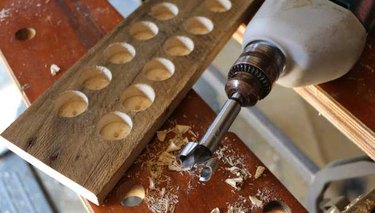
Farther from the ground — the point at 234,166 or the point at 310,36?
the point at 310,36

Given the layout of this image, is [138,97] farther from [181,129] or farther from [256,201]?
[256,201]

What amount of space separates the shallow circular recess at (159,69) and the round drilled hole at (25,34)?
0.62ft

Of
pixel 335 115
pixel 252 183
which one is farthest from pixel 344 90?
pixel 252 183

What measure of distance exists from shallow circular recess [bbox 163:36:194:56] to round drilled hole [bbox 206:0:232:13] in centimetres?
8

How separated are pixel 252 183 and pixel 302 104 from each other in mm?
861

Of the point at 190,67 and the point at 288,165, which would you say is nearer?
the point at 190,67

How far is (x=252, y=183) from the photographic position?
20.1 inches

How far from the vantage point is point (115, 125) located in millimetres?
542

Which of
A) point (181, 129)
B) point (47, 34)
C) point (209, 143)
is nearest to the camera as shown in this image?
point (209, 143)

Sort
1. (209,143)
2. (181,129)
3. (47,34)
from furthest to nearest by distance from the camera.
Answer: (47,34)
(181,129)
(209,143)

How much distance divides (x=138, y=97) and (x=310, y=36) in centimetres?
22

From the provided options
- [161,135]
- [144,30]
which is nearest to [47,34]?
[144,30]

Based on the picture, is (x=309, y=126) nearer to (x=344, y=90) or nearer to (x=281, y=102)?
(x=281, y=102)

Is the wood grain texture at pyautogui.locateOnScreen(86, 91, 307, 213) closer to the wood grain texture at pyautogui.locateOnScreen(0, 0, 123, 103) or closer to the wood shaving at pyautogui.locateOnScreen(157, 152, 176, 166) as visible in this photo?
the wood shaving at pyautogui.locateOnScreen(157, 152, 176, 166)
